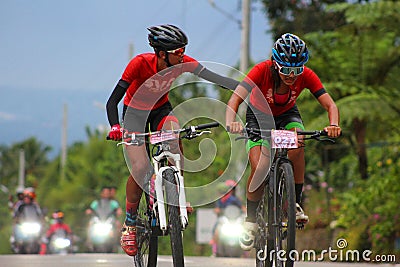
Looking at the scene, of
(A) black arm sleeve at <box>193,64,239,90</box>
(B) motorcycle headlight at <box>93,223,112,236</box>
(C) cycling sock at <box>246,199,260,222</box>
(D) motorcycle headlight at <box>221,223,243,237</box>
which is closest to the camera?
(A) black arm sleeve at <box>193,64,239,90</box>

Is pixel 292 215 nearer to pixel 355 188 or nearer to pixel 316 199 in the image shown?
pixel 355 188

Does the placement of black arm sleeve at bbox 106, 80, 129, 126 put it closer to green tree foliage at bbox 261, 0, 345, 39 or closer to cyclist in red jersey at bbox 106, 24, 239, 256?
cyclist in red jersey at bbox 106, 24, 239, 256

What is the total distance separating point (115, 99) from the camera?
319 inches

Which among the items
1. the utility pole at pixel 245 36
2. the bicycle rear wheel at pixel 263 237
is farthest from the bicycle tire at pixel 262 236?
the utility pole at pixel 245 36

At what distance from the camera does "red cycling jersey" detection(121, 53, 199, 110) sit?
8.20 m

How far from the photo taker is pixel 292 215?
7.51m

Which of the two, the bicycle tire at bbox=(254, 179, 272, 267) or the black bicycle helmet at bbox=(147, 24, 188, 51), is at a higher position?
the black bicycle helmet at bbox=(147, 24, 188, 51)

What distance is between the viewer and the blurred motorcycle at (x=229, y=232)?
18.1 metres

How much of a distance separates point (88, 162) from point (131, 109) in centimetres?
5494

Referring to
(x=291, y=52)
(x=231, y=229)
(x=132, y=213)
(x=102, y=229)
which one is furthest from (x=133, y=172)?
(x=102, y=229)

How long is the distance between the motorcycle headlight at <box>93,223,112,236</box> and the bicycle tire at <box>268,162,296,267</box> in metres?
11.8

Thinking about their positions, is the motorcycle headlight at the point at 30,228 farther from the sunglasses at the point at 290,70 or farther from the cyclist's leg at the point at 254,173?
the sunglasses at the point at 290,70

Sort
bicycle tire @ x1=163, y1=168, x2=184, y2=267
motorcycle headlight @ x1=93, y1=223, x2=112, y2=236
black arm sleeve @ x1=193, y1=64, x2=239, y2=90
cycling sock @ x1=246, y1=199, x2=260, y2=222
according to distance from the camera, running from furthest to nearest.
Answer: motorcycle headlight @ x1=93, y1=223, x2=112, y2=236
cycling sock @ x1=246, y1=199, x2=260, y2=222
black arm sleeve @ x1=193, y1=64, x2=239, y2=90
bicycle tire @ x1=163, y1=168, x2=184, y2=267

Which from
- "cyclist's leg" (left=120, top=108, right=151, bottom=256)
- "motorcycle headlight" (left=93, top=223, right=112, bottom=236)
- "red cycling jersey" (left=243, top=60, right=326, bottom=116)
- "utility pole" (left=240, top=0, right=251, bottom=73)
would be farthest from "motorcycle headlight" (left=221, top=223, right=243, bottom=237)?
"red cycling jersey" (left=243, top=60, right=326, bottom=116)
